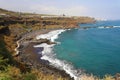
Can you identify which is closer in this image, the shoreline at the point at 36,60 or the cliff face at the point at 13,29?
the shoreline at the point at 36,60

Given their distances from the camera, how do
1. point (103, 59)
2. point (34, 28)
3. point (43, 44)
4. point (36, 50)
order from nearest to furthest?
point (103, 59) → point (36, 50) → point (43, 44) → point (34, 28)

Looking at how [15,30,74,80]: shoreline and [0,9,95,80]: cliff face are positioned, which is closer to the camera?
[15,30,74,80]: shoreline

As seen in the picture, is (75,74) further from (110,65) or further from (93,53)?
(93,53)

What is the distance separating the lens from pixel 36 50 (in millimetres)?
74438

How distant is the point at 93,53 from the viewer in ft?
238

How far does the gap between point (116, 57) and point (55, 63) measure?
60.0 feet

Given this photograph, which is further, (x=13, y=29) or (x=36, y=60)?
(x=13, y=29)

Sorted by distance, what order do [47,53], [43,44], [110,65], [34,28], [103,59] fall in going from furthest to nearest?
[34,28]
[43,44]
[47,53]
[103,59]
[110,65]

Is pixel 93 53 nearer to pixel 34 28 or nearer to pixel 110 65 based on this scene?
pixel 110 65

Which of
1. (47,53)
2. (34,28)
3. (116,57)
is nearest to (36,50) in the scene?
(47,53)

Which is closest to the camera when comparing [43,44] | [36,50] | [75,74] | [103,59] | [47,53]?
[75,74]

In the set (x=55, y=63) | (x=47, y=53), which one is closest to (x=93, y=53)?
(x=47, y=53)

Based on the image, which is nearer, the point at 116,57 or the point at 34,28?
the point at 116,57

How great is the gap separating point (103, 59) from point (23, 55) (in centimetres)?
2152
